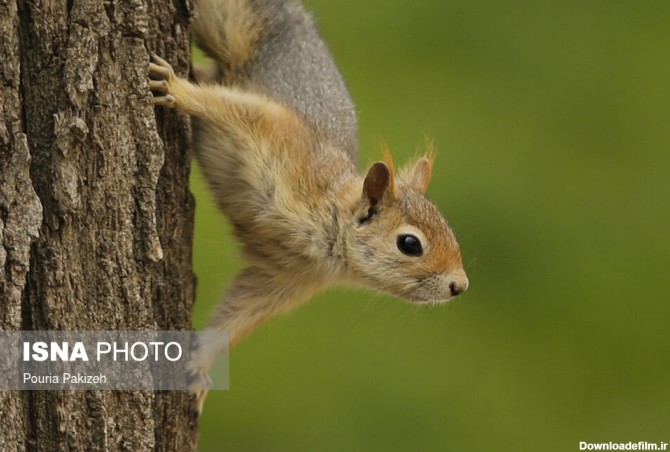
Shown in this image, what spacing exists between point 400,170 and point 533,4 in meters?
3.09

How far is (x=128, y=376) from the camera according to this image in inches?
169

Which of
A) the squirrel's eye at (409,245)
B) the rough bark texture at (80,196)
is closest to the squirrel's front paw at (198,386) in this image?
the rough bark texture at (80,196)

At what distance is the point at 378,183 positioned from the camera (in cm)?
536

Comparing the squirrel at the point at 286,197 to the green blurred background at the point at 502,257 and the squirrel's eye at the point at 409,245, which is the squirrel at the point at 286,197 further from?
the green blurred background at the point at 502,257

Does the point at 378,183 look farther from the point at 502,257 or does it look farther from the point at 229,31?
the point at 502,257

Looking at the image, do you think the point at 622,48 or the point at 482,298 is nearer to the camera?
the point at 482,298

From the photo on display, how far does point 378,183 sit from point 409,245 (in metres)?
0.31

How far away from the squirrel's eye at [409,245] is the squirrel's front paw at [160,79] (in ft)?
4.35

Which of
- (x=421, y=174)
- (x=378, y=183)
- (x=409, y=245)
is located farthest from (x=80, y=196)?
(x=421, y=174)

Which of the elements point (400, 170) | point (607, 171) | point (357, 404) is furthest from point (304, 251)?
point (607, 171)

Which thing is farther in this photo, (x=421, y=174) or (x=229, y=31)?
(x=421, y=174)

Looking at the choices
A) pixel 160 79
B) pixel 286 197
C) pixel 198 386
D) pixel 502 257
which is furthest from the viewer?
pixel 502 257

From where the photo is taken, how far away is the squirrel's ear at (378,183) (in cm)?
530

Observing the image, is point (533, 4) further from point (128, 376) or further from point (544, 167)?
point (128, 376)
